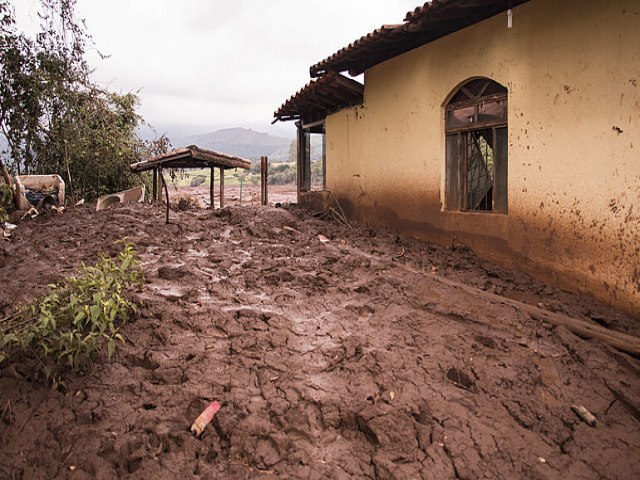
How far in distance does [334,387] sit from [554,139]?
3882mm

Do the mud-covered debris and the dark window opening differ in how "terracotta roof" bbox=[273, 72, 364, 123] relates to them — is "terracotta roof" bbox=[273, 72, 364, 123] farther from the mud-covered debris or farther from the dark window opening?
the mud-covered debris

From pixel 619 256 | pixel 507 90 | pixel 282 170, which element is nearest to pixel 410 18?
pixel 507 90

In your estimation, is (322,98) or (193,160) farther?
(322,98)

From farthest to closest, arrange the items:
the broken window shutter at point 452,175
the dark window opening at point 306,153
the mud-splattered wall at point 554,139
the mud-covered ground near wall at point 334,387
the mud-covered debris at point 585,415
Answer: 1. the dark window opening at point 306,153
2. the broken window shutter at point 452,175
3. the mud-splattered wall at point 554,139
4. the mud-covered debris at point 585,415
5. the mud-covered ground near wall at point 334,387

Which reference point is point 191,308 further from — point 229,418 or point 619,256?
point 619,256

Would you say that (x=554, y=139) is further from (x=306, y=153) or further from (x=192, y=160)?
(x=306, y=153)

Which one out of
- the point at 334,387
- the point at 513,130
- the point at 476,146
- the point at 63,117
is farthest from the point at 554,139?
the point at 63,117

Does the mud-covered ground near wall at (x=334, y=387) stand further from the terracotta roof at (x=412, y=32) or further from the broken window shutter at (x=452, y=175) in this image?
the terracotta roof at (x=412, y=32)

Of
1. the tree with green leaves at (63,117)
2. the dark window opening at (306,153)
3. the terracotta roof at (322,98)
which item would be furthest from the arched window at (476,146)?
the tree with green leaves at (63,117)

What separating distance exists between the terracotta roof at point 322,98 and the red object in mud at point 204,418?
6.65m

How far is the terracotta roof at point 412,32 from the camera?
17.3 ft

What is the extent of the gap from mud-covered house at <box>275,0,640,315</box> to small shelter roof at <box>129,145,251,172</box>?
2.42m

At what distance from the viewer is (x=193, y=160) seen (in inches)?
355

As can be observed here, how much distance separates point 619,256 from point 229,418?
13.4ft
